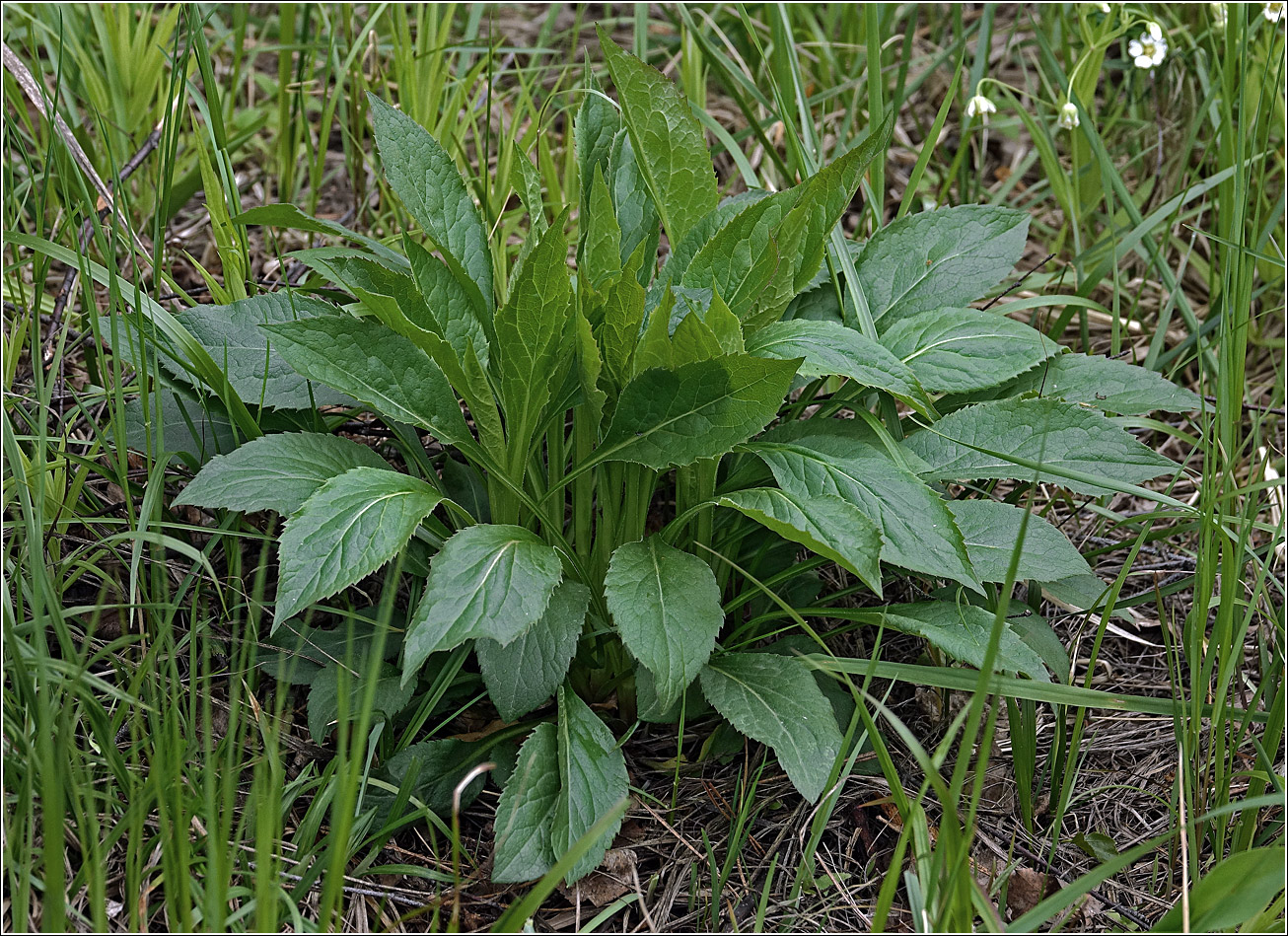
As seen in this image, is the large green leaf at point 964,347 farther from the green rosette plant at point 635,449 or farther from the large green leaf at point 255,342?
the large green leaf at point 255,342

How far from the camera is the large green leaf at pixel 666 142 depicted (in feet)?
5.57

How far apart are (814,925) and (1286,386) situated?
61.2 inches

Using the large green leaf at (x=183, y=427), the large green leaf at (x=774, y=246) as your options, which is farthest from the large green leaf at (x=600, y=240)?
the large green leaf at (x=183, y=427)

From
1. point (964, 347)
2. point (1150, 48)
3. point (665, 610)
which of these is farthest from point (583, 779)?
point (1150, 48)

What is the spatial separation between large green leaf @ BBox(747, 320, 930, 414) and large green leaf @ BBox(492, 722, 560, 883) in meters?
0.68

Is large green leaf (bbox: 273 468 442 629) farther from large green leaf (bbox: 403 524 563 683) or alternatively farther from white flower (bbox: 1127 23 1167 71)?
white flower (bbox: 1127 23 1167 71)

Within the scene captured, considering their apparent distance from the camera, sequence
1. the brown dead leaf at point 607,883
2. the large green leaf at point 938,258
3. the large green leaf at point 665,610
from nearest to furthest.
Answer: the large green leaf at point 665,610 < the brown dead leaf at point 607,883 < the large green leaf at point 938,258

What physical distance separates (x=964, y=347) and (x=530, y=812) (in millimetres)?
1049

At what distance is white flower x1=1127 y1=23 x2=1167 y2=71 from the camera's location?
2426 mm

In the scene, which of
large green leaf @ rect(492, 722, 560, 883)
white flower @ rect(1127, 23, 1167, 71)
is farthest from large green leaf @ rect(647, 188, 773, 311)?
white flower @ rect(1127, 23, 1167, 71)

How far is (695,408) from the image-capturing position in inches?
61.2

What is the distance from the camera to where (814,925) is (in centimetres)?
152

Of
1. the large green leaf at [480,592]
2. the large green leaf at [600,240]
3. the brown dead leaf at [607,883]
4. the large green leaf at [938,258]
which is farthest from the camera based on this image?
the large green leaf at [938,258]

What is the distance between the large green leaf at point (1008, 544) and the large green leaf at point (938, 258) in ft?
1.42
